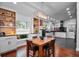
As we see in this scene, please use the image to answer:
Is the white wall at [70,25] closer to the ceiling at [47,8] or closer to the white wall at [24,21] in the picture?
the ceiling at [47,8]

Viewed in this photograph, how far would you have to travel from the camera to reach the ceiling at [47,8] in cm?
307

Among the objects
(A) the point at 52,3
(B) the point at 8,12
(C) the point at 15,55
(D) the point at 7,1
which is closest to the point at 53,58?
(C) the point at 15,55

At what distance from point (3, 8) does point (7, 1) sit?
0.24 metres

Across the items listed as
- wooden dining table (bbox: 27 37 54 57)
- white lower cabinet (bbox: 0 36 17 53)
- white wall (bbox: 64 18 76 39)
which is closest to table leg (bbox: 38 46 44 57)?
wooden dining table (bbox: 27 37 54 57)

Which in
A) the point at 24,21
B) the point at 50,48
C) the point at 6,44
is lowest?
the point at 50,48

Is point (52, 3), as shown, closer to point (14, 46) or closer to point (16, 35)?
point (16, 35)

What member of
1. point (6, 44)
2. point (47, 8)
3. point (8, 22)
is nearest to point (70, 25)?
point (47, 8)

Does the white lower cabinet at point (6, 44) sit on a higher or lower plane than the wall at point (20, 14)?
lower

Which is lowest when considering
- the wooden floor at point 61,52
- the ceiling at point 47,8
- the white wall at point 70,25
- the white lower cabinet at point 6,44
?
the wooden floor at point 61,52

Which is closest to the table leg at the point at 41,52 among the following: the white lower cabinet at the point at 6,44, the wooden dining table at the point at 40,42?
the wooden dining table at the point at 40,42

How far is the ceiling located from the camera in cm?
307

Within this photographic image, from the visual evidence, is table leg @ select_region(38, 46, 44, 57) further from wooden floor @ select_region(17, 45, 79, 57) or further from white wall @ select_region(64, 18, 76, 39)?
white wall @ select_region(64, 18, 76, 39)

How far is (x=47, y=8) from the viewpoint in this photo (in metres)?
3.11

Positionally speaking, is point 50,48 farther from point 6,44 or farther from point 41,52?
point 6,44
